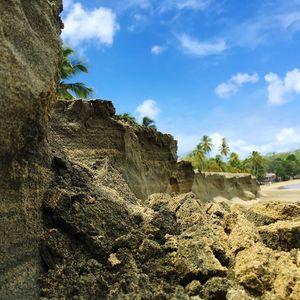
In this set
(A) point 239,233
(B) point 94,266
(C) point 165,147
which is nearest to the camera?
(B) point 94,266

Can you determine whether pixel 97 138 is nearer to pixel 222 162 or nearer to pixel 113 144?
pixel 113 144

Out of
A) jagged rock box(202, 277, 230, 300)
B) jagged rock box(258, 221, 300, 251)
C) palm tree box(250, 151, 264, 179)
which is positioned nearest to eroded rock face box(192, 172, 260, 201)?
jagged rock box(258, 221, 300, 251)

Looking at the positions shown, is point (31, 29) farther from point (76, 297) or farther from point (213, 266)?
point (213, 266)

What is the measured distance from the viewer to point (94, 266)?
224 inches

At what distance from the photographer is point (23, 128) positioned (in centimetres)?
544

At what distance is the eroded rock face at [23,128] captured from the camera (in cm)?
512

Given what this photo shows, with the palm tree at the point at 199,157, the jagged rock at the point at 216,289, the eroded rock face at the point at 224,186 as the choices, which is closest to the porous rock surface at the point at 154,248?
the jagged rock at the point at 216,289

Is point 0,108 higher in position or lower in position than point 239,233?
higher

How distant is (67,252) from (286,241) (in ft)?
10.4

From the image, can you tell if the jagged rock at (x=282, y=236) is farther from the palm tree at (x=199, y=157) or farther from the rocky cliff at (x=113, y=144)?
the palm tree at (x=199, y=157)

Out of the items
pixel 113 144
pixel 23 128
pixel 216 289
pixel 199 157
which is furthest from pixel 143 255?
pixel 199 157

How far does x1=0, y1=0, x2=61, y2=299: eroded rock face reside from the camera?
202 inches

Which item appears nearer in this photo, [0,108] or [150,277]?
[0,108]

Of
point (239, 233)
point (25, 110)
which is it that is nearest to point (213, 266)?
point (239, 233)
